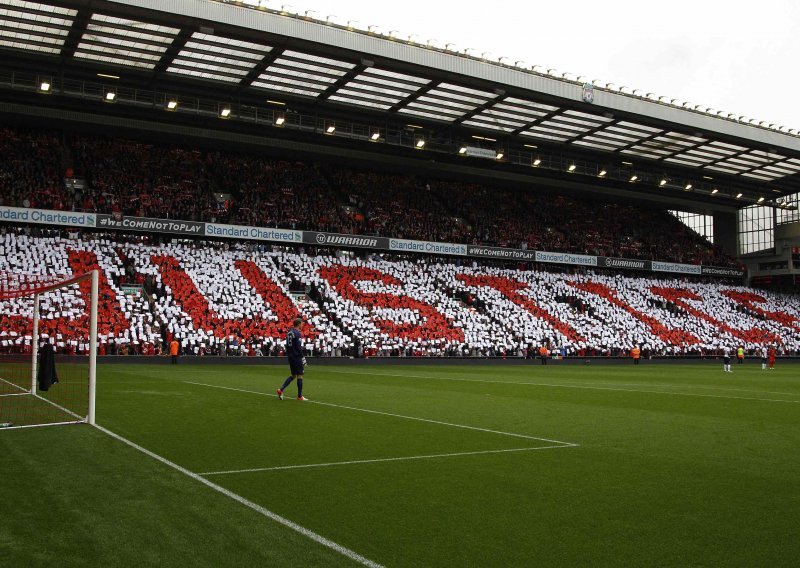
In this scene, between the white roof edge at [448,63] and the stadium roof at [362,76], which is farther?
the stadium roof at [362,76]

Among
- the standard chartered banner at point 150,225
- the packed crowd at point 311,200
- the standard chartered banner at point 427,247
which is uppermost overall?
the packed crowd at point 311,200

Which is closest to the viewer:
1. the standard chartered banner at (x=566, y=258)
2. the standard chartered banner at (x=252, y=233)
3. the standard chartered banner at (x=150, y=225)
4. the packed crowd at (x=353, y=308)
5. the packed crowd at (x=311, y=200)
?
the packed crowd at (x=353, y=308)

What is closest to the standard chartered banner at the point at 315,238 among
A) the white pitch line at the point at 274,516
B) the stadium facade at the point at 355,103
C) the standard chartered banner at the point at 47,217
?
the standard chartered banner at the point at 47,217

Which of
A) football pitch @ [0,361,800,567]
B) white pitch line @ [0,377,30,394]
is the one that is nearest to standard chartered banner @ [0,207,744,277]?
white pitch line @ [0,377,30,394]

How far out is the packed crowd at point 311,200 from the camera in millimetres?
47469

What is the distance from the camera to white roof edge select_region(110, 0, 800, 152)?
35.8 metres

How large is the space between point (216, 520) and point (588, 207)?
6652 cm

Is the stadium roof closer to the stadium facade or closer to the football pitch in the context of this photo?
the stadium facade

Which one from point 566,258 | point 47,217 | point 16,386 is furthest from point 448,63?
point 16,386

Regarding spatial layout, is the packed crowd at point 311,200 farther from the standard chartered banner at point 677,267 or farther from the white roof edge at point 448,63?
the white roof edge at point 448,63

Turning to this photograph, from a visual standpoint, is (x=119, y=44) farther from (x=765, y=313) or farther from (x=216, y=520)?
(x=765, y=313)

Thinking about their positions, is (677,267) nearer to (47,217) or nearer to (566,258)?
(566,258)

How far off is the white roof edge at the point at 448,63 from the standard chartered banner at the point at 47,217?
1539 cm

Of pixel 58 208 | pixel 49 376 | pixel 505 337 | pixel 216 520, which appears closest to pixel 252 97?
pixel 58 208
